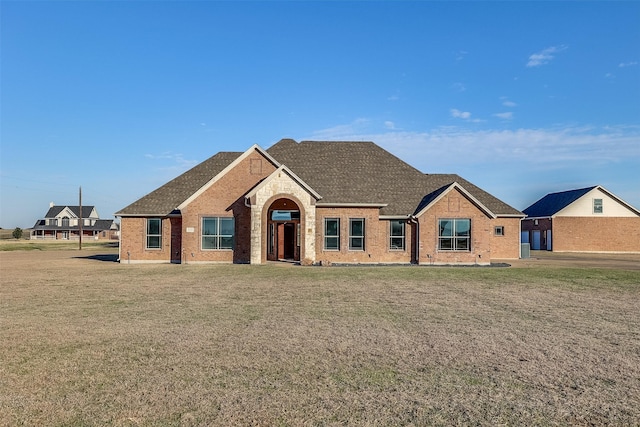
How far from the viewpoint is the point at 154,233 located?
2944cm

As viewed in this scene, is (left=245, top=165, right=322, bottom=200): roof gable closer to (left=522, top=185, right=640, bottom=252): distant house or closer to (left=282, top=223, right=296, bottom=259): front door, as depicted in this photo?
(left=282, top=223, right=296, bottom=259): front door

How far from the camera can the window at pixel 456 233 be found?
96.7ft

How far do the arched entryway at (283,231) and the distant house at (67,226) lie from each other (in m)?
81.2

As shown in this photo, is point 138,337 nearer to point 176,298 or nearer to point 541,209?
point 176,298

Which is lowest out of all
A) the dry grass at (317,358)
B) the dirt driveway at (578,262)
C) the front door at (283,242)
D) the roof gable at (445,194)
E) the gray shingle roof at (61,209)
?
the dirt driveway at (578,262)

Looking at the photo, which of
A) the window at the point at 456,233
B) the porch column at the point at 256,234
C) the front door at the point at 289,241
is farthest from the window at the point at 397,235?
the porch column at the point at 256,234

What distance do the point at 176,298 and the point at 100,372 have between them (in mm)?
7686

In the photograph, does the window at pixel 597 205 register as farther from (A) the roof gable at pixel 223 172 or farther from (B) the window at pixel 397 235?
(A) the roof gable at pixel 223 172

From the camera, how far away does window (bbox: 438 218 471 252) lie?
96.7 feet

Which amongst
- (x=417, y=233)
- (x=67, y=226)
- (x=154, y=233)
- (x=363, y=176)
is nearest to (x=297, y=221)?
(x=363, y=176)

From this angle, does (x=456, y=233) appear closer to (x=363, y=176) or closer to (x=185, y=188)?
(x=363, y=176)

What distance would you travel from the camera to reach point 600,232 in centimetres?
4778

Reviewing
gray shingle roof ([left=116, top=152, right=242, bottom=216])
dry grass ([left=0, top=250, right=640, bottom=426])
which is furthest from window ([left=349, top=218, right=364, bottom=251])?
dry grass ([left=0, top=250, right=640, bottom=426])

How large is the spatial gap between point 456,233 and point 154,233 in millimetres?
18972
